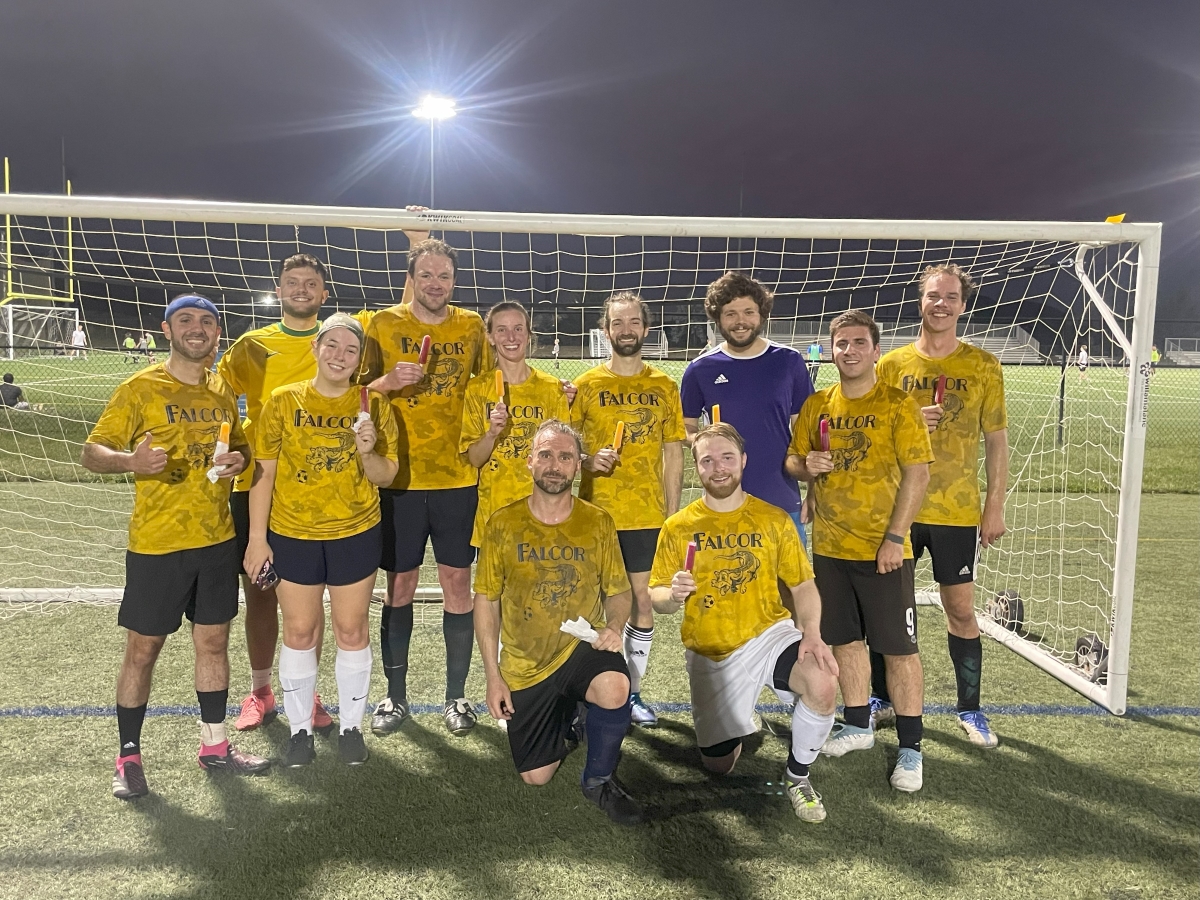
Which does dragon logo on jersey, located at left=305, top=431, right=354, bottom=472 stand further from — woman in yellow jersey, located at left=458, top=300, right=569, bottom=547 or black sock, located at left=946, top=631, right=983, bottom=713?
black sock, located at left=946, top=631, right=983, bottom=713

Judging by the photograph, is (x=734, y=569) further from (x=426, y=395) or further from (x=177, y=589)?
(x=177, y=589)

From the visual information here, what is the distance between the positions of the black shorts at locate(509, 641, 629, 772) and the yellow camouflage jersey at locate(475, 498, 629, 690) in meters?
0.04

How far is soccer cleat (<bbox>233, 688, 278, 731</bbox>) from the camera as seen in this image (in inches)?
148

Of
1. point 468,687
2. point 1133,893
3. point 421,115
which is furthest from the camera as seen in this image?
point 421,115

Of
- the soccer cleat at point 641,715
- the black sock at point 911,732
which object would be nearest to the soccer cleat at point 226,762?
the soccer cleat at point 641,715

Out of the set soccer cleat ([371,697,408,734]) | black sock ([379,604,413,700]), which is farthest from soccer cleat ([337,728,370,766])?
black sock ([379,604,413,700])

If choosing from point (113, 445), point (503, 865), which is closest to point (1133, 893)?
point (503, 865)

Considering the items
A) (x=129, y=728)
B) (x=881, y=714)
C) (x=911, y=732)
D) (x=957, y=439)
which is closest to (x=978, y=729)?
(x=881, y=714)

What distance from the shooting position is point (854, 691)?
3.42 meters

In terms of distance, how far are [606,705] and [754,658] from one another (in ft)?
2.05

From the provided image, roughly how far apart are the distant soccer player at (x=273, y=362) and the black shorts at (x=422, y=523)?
642mm

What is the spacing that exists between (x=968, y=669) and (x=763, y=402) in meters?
→ 1.67

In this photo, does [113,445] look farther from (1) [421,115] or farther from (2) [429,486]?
(1) [421,115]

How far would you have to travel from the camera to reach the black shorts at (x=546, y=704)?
10.2 feet
